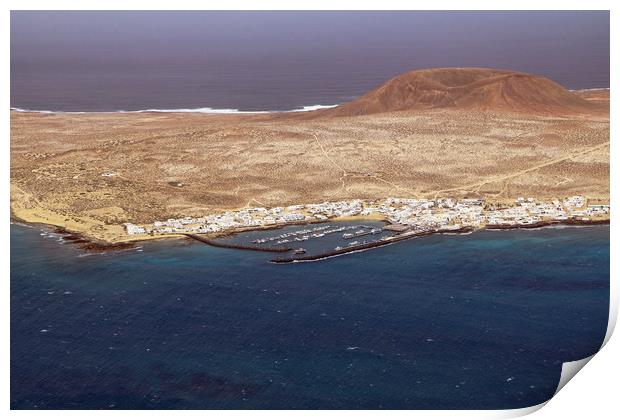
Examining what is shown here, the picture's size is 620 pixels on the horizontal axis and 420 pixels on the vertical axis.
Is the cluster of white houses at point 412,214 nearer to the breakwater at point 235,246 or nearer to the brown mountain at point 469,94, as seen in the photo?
the breakwater at point 235,246

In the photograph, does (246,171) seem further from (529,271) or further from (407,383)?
(407,383)

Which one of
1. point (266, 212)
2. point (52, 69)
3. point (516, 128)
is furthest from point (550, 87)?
point (52, 69)

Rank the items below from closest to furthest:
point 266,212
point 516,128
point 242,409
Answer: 1. point 242,409
2. point 266,212
3. point 516,128

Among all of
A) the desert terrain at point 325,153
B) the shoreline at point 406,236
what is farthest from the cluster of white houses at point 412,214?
the desert terrain at point 325,153

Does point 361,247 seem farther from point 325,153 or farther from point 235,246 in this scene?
point 325,153

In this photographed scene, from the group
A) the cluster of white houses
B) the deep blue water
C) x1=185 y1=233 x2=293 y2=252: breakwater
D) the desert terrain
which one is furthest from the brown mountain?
x1=185 y1=233 x2=293 y2=252: breakwater

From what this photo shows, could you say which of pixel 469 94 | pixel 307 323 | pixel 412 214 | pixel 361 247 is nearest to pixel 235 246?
pixel 361 247
